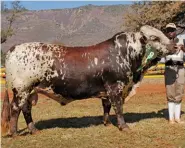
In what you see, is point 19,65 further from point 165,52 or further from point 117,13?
point 117,13

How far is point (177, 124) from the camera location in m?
9.52

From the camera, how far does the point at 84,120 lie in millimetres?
10438

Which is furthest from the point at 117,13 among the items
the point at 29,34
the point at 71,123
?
the point at 71,123

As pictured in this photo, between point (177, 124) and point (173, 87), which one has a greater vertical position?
point (173, 87)

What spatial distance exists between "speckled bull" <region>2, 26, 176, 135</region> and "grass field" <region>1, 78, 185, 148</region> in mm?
425

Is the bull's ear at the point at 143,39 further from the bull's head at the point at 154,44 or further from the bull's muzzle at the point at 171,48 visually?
the bull's muzzle at the point at 171,48

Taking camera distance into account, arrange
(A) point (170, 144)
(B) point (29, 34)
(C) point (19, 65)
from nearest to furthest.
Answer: (A) point (170, 144), (C) point (19, 65), (B) point (29, 34)

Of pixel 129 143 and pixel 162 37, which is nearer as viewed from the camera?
pixel 129 143

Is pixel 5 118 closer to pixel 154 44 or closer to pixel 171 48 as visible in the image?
pixel 154 44

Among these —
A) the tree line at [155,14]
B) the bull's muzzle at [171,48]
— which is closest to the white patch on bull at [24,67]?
the bull's muzzle at [171,48]


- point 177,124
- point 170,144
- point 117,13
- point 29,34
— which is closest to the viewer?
point 170,144

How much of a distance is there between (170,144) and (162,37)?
2322 mm

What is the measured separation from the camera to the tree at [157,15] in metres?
29.9

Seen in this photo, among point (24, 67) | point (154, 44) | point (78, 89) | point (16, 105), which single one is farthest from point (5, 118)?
point (154, 44)
